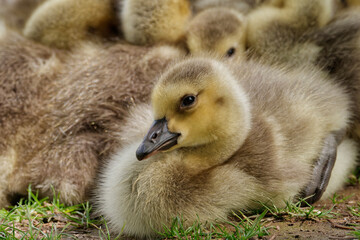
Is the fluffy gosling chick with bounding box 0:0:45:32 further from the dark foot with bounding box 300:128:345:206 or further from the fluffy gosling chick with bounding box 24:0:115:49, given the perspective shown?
the dark foot with bounding box 300:128:345:206

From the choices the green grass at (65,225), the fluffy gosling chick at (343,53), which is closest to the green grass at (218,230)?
the green grass at (65,225)

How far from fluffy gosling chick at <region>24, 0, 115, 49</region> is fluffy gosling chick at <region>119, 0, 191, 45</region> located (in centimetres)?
18

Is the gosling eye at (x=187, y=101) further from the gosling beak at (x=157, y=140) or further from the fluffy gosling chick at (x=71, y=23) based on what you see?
the fluffy gosling chick at (x=71, y=23)

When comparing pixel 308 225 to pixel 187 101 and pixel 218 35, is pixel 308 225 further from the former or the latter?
pixel 218 35

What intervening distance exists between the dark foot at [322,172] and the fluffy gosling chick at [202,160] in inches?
2.2

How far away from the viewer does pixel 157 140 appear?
6.36 feet

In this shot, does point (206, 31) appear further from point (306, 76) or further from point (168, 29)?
point (306, 76)

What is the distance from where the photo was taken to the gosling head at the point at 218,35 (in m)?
2.92

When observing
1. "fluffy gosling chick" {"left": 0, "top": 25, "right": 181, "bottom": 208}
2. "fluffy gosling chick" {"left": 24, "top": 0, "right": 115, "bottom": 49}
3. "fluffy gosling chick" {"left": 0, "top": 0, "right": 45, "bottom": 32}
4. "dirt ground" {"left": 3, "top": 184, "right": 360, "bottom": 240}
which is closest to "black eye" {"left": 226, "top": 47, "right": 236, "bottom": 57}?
"fluffy gosling chick" {"left": 0, "top": 25, "right": 181, "bottom": 208}

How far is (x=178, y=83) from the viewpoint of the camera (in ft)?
6.50

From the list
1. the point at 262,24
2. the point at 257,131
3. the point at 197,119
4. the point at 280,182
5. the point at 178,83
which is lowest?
the point at 280,182

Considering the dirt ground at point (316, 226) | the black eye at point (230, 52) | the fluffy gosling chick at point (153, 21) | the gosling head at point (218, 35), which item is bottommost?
the dirt ground at point (316, 226)

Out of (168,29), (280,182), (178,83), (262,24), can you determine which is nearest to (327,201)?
(280,182)

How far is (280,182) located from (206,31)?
1.17 m
